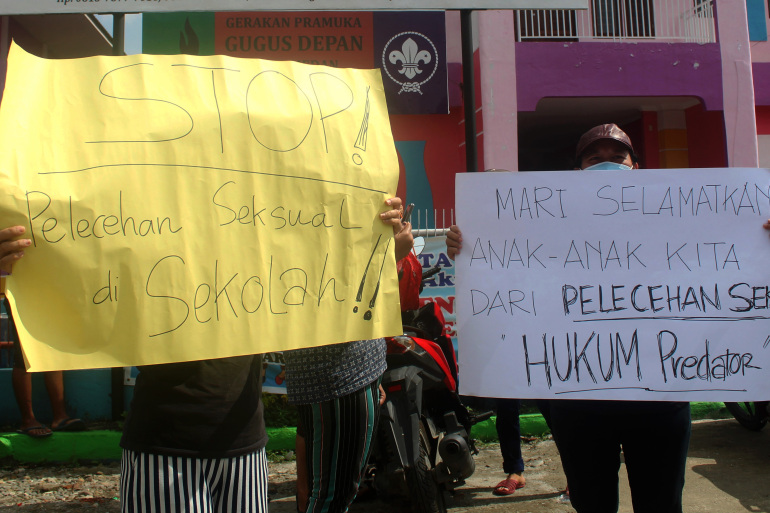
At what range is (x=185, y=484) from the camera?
1.70 m

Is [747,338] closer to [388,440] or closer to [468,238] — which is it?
[468,238]

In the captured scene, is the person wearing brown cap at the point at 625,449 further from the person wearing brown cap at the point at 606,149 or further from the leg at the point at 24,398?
the leg at the point at 24,398

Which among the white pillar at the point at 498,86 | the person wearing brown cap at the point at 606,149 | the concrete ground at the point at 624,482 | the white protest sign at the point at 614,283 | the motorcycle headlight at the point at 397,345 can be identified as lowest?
the concrete ground at the point at 624,482

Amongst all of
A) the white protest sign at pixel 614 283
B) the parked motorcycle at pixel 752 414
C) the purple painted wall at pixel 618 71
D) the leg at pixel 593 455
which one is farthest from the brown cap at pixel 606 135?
the purple painted wall at pixel 618 71

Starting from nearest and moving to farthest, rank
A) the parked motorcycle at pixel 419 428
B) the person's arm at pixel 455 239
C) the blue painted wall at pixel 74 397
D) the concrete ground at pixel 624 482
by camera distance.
→ the person's arm at pixel 455 239
the parked motorcycle at pixel 419 428
the concrete ground at pixel 624 482
the blue painted wall at pixel 74 397

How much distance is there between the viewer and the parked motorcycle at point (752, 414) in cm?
464

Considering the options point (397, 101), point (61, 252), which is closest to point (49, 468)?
point (61, 252)

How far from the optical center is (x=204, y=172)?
1821 millimetres

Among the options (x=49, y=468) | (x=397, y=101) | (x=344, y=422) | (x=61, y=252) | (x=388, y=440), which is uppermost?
(x=397, y=101)

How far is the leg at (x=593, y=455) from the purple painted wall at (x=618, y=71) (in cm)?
739

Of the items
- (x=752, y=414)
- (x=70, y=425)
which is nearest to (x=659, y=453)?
(x=752, y=414)

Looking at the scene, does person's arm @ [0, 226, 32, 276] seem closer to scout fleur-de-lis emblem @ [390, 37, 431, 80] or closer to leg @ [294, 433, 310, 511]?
leg @ [294, 433, 310, 511]

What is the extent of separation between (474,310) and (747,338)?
0.92 meters

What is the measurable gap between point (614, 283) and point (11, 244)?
1827mm
